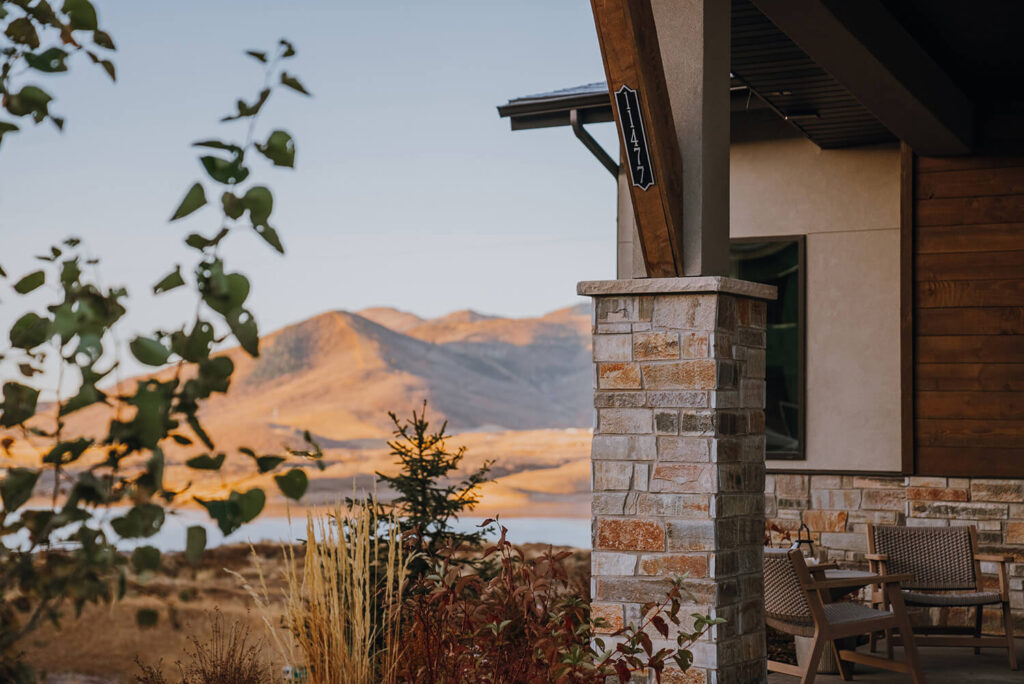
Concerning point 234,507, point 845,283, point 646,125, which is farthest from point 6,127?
point 845,283

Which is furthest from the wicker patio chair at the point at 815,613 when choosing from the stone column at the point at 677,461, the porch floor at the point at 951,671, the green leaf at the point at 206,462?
the green leaf at the point at 206,462

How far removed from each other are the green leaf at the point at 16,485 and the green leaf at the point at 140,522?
0.30 ft

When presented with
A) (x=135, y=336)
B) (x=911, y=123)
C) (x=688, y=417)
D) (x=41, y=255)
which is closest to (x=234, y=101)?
(x=135, y=336)

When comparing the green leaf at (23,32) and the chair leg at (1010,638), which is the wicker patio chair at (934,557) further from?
the green leaf at (23,32)

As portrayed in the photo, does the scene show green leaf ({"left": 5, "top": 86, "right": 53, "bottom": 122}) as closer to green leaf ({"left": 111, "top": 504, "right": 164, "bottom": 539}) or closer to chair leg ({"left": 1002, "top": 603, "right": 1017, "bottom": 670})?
green leaf ({"left": 111, "top": 504, "right": 164, "bottom": 539})

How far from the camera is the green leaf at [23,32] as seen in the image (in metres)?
1.22

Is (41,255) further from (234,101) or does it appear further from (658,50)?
(658,50)

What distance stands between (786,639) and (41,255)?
5.95 meters

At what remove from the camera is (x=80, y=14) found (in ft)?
3.55

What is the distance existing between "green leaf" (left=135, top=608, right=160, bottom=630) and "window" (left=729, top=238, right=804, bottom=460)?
22.7 feet

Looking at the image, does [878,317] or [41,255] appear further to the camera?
[878,317]

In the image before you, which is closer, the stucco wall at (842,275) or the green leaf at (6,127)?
the green leaf at (6,127)

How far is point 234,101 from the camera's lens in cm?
95

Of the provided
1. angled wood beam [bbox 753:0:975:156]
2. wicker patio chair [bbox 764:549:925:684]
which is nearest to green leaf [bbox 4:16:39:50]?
angled wood beam [bbox 753:0:975:156]
